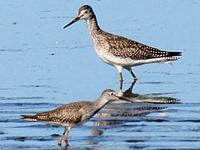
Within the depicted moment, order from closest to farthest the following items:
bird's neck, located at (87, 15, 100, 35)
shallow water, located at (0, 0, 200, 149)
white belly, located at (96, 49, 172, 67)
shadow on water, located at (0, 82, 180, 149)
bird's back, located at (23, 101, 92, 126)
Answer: bird's back, located at (23, 101, 92, 126)
shadow on water, located at (0, 82, 180, 149)
shallow water, located at (0, 0, 200, 149)
white belly, located at (96, 49, 172, 67)
bird's neck, located at (87, 15, 100, 35)

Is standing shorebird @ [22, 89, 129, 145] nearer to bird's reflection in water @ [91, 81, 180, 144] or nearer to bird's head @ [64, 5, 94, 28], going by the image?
bird's reflection in water @ [91, 81, 180, 144]

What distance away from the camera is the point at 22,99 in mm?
14008

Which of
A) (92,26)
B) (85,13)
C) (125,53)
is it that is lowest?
(125,53)

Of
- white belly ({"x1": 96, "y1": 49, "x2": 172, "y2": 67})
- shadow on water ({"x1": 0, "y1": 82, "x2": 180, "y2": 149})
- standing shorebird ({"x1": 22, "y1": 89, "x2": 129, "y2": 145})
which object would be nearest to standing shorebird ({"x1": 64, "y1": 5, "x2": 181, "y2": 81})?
white belly ({"x1": 96, "y1": 49, "x2": 172, "y2": 67})

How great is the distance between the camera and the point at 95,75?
15641 millimetres

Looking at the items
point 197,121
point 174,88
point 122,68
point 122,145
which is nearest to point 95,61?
point 122,68

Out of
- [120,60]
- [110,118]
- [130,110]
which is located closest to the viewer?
[110,118]

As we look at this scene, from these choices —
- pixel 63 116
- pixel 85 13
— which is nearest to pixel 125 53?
pixel 85 13

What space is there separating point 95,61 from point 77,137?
16.9ft

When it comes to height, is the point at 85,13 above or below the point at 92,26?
above

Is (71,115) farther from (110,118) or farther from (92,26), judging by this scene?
A: (92,26)

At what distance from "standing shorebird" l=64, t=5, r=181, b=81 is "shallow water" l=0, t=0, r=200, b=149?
0.26 meters

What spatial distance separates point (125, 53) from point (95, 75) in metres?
0.84

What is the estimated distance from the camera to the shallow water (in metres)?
11.9
